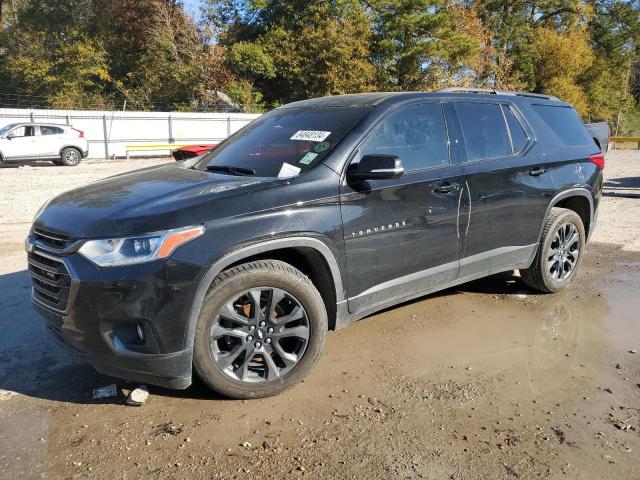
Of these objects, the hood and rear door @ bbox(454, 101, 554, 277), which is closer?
the hood

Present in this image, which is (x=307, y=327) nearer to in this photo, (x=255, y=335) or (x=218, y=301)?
(x=255, y=335)

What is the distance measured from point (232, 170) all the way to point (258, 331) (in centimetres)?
121

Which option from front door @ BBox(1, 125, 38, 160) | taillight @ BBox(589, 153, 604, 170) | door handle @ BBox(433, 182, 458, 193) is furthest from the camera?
front door @ BBox(1, 125, 38, 160)

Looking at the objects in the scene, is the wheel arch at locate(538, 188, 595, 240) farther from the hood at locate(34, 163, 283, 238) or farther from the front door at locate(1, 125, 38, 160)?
the front door at locate(1, 125, 38, 160)

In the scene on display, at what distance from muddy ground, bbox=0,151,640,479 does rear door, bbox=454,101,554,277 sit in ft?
1.87

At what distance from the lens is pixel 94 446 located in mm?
2840

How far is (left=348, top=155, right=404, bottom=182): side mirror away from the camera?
133 inches

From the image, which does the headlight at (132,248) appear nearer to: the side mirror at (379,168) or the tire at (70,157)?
the side mirror at (379,168)

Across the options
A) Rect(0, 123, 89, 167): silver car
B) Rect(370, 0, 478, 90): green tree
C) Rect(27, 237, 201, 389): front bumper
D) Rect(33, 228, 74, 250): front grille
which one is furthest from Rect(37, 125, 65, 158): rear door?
Rect(370, 0, 478, 90): green tree

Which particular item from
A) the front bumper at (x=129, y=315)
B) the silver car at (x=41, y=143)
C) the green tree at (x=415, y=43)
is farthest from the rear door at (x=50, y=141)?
the green tree at (x=415, y=43)

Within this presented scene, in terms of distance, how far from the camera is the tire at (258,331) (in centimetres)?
305

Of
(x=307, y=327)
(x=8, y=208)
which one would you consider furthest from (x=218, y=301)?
(x=8, y=208)

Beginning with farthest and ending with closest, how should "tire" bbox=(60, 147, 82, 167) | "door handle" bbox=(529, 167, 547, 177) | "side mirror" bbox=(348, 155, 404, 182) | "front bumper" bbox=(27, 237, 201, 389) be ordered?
"tire" bbox=(60, 147, 82, 167) < "door handle" bbox=(529, 167, 547, 177) < "side mirror" bbox=(348, 155, 404, 182) < "front bumper" bbox=(27, 237, 201, 389)

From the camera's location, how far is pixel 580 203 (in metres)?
5.36
